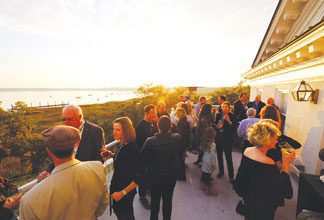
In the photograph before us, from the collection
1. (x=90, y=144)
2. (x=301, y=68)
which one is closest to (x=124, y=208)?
(x=90, y=144)

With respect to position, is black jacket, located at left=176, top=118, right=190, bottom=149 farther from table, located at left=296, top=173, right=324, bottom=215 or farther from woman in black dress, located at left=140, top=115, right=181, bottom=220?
table, located at left=296, top=173, right=324, bottom=215

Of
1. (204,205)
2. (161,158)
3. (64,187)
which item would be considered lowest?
(204,205)

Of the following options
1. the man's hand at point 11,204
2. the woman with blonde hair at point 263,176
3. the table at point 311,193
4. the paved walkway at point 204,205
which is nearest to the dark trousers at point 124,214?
the paved walkway at point 204,205

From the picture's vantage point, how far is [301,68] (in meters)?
4.69

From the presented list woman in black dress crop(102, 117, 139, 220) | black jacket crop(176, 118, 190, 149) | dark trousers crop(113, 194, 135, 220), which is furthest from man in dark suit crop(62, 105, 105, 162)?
black jacket crop(176, 118, 190, 149)

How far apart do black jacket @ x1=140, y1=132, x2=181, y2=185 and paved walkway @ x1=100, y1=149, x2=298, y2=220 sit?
1.25 meters

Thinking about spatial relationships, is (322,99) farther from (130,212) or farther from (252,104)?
(130,212)

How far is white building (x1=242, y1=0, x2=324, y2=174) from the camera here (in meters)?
3.67

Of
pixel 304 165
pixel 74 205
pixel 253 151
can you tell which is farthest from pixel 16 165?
pixel 304 165

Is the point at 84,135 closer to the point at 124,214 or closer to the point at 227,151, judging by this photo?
the point at 124,214

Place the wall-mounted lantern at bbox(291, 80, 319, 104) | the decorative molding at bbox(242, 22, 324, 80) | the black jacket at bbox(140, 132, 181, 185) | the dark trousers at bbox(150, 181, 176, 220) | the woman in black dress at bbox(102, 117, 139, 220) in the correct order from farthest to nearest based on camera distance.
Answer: the wall-mounted lantern at bbox(291, 80, 319, 104)
the decorative molding at bbox(242, 22, 324, 80)
the dark trousers at bbox(150, 181, 176, 220)
the black jacket at bbox(140, 132, 181, 185)
the woman in black dress at bbox(102, 117, 139, 220)

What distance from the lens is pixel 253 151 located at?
6.82 ft

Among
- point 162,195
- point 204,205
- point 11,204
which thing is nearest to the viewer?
point 11,204

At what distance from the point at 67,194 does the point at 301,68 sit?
19.8 feet
